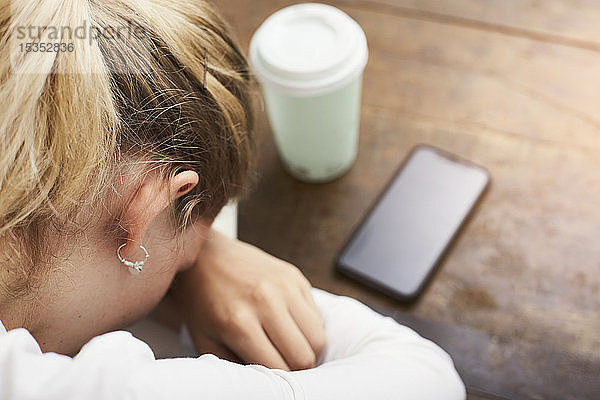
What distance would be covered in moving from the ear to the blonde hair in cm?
1

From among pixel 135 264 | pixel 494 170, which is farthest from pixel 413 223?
pixel 135 264

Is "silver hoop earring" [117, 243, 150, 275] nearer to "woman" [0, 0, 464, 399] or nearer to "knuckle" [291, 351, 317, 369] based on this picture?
"woman" [0, 0, 464, 399]

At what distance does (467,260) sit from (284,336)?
27 centimetres

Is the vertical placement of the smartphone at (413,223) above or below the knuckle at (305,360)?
below

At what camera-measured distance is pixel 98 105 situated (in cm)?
45

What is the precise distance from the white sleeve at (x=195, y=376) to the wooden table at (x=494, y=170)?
173mm

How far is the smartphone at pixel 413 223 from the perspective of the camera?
2.59 ft

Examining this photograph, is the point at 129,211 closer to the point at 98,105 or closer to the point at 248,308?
the point at 98,105

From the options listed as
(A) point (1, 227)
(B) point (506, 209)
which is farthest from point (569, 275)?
(A) point (1, 227)

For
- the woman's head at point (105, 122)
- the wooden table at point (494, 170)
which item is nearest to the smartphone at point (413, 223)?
the wooden table at point (494, 170)

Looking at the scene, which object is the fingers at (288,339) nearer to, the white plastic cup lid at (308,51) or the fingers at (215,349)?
the fingers at (215,349)

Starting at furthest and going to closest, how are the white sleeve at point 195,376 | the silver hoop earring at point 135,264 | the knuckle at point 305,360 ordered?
1. the knuckle at point 305,360
2. the silver hoop earring at point 135,264
3. the white sleeve at point 195,376

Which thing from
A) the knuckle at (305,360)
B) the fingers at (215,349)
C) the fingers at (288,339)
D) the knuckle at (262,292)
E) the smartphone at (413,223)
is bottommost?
the smartphone at (413,223)

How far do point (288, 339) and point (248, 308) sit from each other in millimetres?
51
